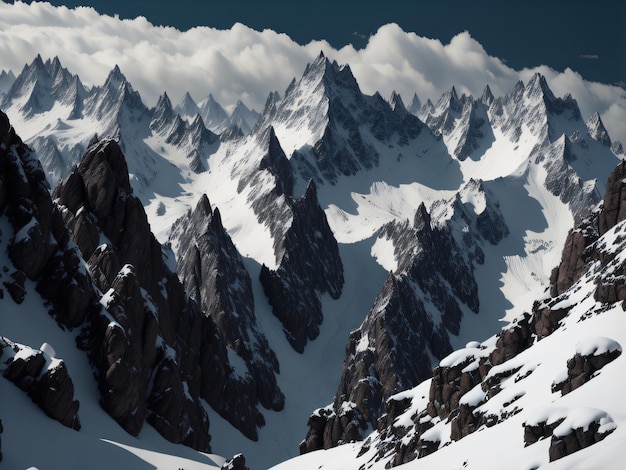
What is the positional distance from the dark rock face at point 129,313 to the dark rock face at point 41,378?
1487 cm

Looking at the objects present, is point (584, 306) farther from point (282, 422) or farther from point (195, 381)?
point (282, 422)

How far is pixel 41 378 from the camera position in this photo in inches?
3307

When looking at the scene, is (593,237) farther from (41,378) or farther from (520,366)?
(41,378)

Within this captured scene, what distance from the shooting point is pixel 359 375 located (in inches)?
7766

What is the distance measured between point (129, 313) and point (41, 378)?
26.0 metres

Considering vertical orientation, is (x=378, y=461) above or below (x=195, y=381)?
below

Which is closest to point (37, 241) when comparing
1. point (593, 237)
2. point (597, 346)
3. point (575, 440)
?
point (593, 237)

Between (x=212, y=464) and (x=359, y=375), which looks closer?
(x=212, y=464)

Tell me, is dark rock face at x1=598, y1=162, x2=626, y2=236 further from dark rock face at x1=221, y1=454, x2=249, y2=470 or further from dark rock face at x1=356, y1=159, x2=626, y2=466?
dark rock face at x1=221, y1=454, x2=249, y2=470

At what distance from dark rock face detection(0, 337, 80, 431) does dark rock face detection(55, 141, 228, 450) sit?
1487cm

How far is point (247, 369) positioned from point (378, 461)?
103 m

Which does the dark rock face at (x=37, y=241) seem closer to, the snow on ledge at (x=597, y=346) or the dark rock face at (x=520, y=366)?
the dark rock face at (x=520, y=366)

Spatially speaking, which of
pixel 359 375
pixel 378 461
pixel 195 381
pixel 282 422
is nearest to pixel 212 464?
pixel 378 461

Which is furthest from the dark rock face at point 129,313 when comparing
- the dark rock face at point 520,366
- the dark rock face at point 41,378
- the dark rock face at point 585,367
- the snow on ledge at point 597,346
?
the snow on ledge at point 597,346
